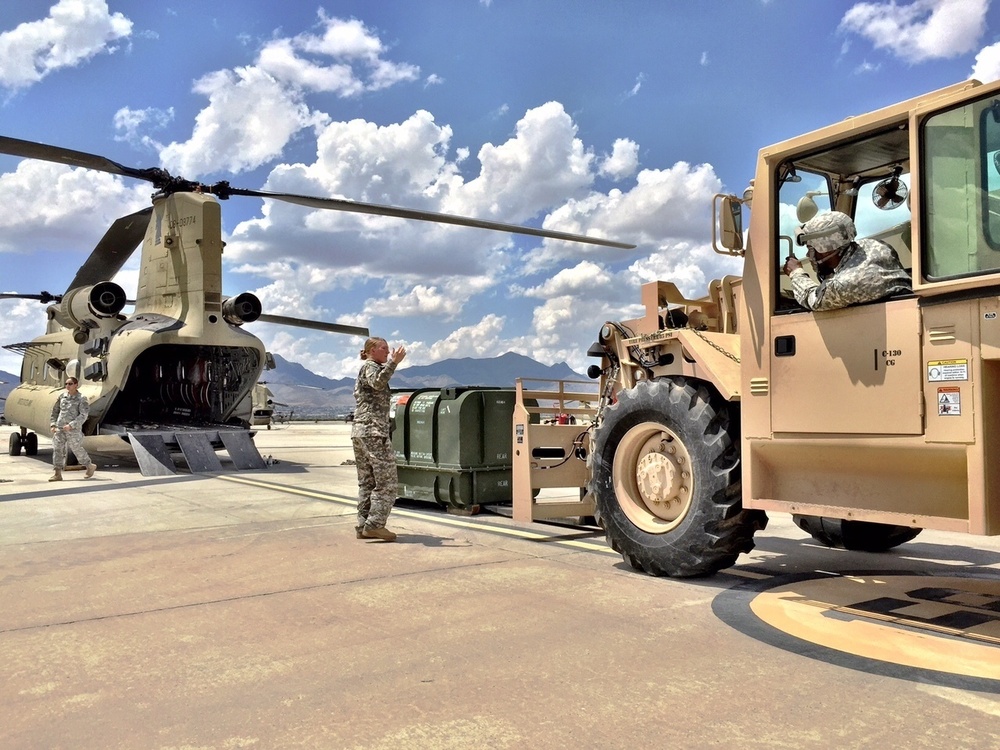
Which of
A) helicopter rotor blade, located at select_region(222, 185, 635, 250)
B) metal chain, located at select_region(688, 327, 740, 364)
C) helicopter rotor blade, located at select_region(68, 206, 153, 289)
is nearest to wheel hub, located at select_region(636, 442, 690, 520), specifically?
metal chain, located at select_region(688, 327, 740, 364)

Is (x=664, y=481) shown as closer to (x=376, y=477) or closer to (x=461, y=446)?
(x=376, y=477)

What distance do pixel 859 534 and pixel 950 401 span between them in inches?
125

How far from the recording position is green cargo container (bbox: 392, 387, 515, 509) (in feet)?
29.3

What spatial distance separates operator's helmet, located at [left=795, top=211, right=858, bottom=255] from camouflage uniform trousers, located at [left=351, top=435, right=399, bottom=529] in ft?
13.7

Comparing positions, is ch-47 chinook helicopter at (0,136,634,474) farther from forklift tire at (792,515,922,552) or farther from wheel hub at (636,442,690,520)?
wheel hub at (636,442,690,520)

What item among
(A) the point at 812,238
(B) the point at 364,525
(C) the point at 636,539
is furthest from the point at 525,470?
(A) the point at 812,238

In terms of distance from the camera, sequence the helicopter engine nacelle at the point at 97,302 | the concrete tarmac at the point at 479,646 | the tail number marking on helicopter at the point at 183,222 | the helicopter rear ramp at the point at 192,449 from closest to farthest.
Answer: the concrete tarmac at the point at 479,646 → the helicopter rear ramp at the point at 192,449 → the tail number marking on helicopter at the point at 183,222 → the helicopter engine nacelle at the point at 97,302

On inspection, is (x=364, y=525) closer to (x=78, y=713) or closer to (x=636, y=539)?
(x=636, y=539)

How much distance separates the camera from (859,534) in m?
6.62

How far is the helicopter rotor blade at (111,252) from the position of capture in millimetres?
18375

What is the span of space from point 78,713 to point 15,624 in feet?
5.60

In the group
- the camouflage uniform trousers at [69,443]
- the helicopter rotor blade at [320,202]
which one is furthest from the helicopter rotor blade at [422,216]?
the camouflage uniform trousers at [69,443]

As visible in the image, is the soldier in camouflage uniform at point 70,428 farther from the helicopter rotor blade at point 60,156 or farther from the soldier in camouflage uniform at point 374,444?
the soldier in camouflage uniform at point 374,444

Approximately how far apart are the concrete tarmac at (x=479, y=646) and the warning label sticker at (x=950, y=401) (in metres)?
1.18
